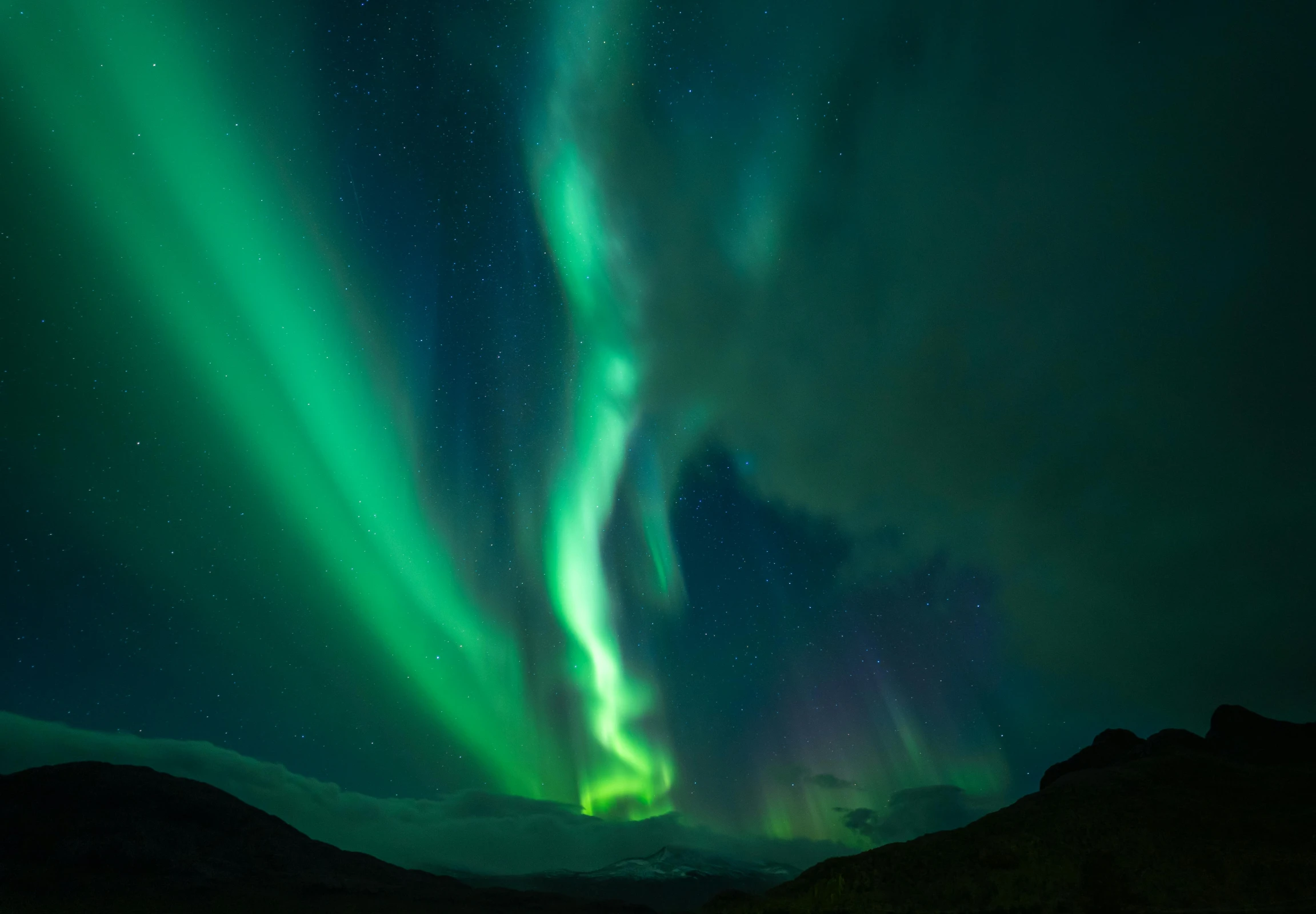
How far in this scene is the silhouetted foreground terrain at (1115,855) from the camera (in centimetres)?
2608

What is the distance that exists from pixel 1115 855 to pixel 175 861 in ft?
324

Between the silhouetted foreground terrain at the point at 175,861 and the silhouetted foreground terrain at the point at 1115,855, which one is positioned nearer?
the silhouetted foreground terrain at the point at 1115,855

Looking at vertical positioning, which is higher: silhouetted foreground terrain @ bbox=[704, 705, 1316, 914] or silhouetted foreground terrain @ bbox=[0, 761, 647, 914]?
silhouetted foreground terrain @ bbox=[0, 761, 647, 914]

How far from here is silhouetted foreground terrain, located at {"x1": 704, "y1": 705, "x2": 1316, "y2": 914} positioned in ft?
85.6

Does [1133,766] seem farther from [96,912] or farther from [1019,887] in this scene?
[96,912]

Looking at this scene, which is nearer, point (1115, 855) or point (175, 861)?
point (1115, 855)

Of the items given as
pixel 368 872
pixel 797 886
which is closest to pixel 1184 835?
pixel 797 886

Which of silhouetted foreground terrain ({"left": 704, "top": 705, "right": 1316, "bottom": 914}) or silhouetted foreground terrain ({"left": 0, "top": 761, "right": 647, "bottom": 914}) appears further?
silhouetted foreground terrain ({"left": 0, "top": 761, "right": 647, "bottom": 914})

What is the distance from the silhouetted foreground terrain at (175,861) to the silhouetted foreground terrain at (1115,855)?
62.0 m

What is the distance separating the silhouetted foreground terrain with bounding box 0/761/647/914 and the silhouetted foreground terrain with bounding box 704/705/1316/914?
6203cm

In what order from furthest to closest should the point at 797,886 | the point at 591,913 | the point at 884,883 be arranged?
the point at 591,913 < the point at 797,886 < the point at 884,883

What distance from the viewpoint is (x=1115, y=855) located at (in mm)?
Result: 28859

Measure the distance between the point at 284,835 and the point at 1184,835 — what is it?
11198 cm

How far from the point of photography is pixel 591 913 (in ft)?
278
